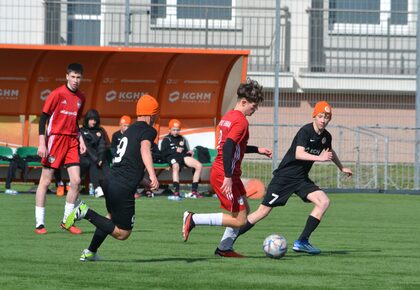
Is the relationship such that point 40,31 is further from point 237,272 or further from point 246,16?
point 237,272

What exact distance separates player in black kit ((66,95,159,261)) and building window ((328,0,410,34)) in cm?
1662

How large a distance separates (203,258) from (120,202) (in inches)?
46.9

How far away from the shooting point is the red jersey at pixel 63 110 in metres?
14.1

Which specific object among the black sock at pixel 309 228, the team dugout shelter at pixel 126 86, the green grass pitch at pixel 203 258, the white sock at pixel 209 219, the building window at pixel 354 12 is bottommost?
the green grass pitch at pixel 203 258

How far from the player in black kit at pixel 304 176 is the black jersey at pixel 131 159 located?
1.93 m

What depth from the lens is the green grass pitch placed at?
9.33m

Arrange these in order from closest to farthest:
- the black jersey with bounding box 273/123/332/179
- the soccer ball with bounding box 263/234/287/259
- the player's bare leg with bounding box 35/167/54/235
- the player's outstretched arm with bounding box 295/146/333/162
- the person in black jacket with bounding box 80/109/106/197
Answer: the soccer ball with bounding box 263/234/287/259
the player's outstretched arm with bounding box 295/146/333/162
the black jersey with bounding box 273/123/332/179
the player's bare leg with bounding box 35/167/54/235
the person in black jacket with bounding box 80/109/106/197

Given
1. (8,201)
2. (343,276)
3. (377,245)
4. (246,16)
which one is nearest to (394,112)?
(246,16)

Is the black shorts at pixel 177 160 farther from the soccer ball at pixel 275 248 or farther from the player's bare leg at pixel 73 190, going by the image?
the soccer ball at pixel 275 248

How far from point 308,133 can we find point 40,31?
14.2 meters

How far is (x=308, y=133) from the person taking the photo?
12.4 m

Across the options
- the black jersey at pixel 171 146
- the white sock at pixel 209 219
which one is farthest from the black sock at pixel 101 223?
the black jersey at pixel 171 146

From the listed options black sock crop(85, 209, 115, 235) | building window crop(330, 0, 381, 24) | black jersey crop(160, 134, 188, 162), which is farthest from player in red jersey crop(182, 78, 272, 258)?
building window crop(330, 0, 381, 24)

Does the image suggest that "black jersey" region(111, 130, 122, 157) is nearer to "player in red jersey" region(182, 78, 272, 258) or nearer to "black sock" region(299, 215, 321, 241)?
"black sock" region(299, 215, 321, 241)
